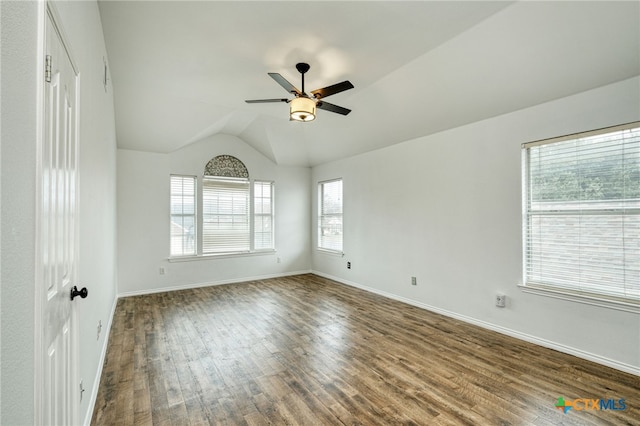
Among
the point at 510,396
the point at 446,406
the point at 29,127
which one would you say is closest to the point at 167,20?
the point at 29,127

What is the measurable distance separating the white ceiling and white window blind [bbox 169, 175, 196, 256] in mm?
1467

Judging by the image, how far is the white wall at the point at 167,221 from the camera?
5.33 meters

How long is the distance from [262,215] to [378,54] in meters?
4.46

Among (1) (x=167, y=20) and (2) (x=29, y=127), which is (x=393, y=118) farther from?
(2) (x=29, y=127)

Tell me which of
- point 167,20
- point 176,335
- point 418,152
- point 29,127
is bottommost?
point 176,335

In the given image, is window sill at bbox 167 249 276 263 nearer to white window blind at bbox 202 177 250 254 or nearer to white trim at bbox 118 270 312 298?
white window blind at bbox 202 177 250 254

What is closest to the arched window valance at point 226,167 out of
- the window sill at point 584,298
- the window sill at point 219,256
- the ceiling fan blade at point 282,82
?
the window sill at point 219,256

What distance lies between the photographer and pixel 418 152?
474cm

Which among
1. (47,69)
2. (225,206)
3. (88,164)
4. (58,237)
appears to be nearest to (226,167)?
(225,206)

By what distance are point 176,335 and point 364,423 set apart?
2542 mm

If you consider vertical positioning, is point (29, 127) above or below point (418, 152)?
below

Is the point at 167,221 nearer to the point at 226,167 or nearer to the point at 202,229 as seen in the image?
the point at 202,229

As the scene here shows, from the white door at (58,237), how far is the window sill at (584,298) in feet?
13.4

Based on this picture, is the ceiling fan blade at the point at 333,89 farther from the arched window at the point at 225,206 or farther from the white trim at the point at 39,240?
the arched window at the point at 225,206
